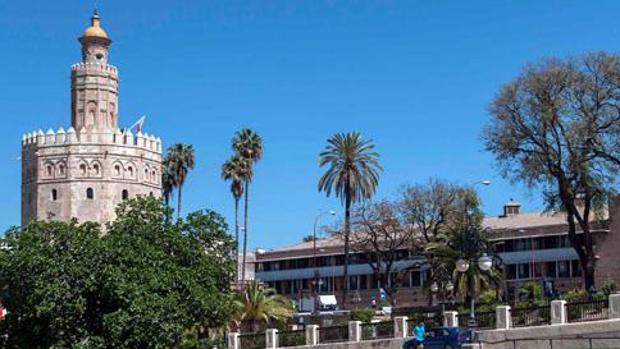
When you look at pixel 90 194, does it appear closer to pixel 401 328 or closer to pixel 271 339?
pixel 271 339

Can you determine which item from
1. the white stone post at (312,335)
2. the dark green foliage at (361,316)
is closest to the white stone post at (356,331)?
the white stone post at (312,335)

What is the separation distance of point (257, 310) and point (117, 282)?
1921cm

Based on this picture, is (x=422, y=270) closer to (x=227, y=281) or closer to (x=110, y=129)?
(x=110, y=129)

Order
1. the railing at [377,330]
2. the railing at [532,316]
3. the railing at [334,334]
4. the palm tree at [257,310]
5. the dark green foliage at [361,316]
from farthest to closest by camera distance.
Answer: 1. the palm tree at [257,310]
2. the dark green foliage at [361,316]
3. the railing at [334,334]
4. the railing at [377,330]
5. the railing at [532,316]

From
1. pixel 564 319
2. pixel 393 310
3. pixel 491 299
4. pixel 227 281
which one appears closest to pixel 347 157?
pixel 393 310

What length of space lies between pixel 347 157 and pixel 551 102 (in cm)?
2616

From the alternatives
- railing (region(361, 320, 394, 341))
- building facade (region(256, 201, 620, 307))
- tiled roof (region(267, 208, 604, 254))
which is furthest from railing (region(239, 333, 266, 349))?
tiled roof (region(267, 208, 604, 254))

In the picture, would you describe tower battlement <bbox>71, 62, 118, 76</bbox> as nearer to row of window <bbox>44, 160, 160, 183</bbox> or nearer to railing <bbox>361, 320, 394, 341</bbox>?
row of window <bbox>44, 160, 160, 183</bbox>

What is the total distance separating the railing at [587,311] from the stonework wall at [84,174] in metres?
54.2

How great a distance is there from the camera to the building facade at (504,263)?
2913 inches

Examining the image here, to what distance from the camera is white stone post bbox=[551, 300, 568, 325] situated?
144 ft

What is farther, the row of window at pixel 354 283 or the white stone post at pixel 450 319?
the row of window at pixel 354 283

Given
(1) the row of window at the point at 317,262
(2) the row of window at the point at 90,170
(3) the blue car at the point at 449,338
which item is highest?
(2) the row of window at the point at 90,170

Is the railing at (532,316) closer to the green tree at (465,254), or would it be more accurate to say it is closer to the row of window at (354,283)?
the green tree at (465,254)
